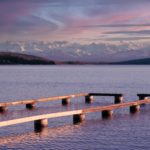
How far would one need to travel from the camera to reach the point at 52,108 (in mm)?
47125

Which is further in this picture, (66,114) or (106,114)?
(106,114)

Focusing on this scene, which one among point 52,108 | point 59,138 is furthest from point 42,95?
point 59,138

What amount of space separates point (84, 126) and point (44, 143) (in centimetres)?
668

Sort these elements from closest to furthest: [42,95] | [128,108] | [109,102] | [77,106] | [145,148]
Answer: [145,148]
[128,108]
[77,106]
[109,102]
[42,95]

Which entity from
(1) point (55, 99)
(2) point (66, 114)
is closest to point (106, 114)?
(2) point (66, 114)

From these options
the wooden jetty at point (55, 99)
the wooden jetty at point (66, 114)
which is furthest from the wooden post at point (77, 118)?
the wooden jetty at point (55, 99)

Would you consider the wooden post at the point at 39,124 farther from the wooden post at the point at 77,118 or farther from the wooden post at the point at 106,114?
the wooden post at the point at 106,114

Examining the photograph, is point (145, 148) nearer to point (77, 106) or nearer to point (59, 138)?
point (59, 138)

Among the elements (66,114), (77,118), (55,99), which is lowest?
(77,118)

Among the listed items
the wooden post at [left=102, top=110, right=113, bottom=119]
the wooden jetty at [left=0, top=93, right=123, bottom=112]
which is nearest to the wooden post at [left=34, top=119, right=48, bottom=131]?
the wooden post at [left=102, top=110, right=113, bottom=119]

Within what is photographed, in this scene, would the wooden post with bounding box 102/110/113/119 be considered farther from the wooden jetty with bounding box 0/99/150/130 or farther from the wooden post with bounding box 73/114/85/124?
the wooden post with bounding box 73/114/85/124

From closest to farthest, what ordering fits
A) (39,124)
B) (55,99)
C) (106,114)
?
(39,124)
(106,114)
(55,99)

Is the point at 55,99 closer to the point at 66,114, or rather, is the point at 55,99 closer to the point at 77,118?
the point at 77,118

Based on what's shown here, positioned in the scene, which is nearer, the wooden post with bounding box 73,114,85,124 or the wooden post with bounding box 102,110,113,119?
the wooden post with bounding box 73,114,85,124
